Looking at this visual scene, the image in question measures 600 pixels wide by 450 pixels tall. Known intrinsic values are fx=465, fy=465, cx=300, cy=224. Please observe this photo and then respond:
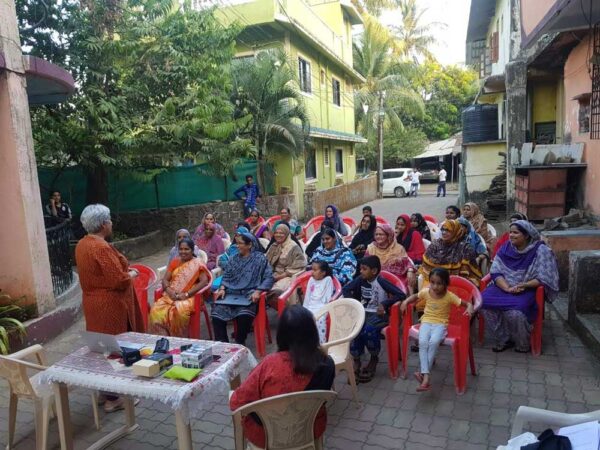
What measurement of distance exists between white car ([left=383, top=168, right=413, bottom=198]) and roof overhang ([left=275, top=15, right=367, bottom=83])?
6.06 meters

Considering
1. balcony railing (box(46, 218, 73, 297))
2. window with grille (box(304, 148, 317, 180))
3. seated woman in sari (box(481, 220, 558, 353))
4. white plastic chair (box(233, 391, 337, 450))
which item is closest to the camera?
white plastic chair (box(233, 391, 337, 450))

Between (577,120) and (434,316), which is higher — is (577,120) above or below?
above

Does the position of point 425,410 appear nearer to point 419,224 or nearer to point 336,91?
point 419,224

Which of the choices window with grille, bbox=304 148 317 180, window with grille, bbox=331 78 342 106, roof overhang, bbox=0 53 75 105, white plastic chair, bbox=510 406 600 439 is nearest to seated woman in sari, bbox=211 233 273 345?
white plastic chair, bbox=510 406 600 439

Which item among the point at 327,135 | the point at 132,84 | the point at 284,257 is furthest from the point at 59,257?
the point at 327,135

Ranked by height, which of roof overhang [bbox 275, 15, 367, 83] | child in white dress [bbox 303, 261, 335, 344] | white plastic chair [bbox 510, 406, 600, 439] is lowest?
white plastic chair [bbox 510, 406, 600, 439]

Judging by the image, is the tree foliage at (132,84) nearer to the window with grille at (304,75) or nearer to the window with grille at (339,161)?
the window with grille at (304,75)

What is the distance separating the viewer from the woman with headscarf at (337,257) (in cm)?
541

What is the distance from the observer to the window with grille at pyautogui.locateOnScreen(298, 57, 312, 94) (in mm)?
16234

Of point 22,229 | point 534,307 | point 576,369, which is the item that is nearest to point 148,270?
point 22,229

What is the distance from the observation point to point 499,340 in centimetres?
470

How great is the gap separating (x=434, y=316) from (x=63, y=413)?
2.97m

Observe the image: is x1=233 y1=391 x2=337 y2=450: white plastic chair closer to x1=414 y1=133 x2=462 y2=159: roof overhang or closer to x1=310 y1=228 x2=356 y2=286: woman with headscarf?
x1=310 y1=228 x2=356 y2=286: woman with headscarf

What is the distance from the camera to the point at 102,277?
3.64 meters
